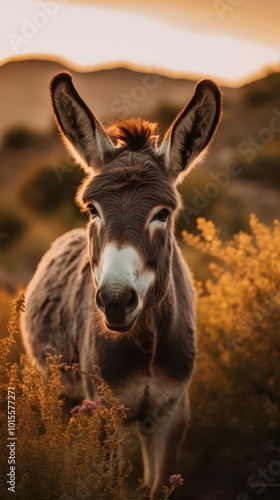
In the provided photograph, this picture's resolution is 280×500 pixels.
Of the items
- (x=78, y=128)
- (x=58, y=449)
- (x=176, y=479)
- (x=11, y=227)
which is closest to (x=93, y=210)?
(x=78, y=128)

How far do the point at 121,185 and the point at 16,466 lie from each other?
1.70 meters

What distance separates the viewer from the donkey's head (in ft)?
12.3

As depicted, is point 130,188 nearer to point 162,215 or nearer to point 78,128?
point 162,215

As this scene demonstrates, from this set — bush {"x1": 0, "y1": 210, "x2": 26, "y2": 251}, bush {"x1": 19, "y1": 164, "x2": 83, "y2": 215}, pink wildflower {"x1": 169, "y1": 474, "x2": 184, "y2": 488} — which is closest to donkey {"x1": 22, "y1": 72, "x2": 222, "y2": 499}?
pink wildflower {"x1": 169, "y1": 474, "x2": 184, "y2": 488}

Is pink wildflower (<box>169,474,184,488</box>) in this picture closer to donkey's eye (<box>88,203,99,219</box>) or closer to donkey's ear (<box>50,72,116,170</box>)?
donkey's eye (<box>88,203,99,219</box>)

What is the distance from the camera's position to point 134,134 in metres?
4.59

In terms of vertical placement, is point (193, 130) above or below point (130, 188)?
above

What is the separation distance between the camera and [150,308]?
438 cm

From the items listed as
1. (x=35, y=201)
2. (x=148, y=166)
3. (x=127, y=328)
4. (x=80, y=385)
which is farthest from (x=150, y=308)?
(x=35, y=201)

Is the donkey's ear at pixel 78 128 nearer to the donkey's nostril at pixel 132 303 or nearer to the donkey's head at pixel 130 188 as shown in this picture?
the donkey's head at pixel 130 188

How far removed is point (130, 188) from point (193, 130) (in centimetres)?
56

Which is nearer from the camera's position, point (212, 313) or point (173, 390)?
point (173, 390)

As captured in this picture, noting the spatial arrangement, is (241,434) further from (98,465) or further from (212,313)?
(98,465)

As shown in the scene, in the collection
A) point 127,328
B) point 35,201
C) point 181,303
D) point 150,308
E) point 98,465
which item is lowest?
point 98,465
